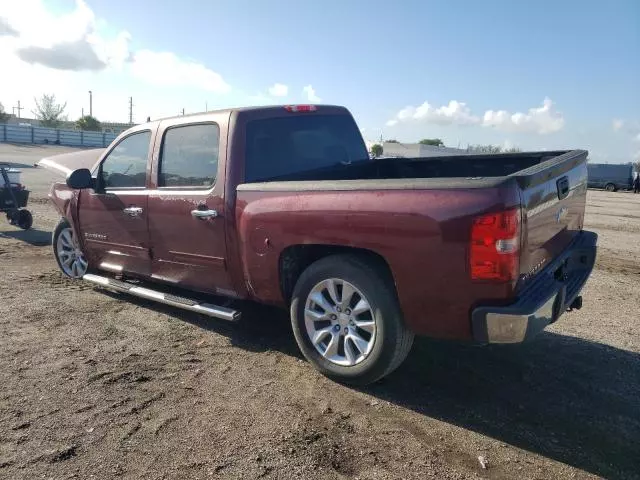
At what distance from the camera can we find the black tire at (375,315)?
A: 10.8 ft

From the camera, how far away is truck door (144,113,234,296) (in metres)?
4.23

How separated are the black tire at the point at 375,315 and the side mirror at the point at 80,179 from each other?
2931 millimetres

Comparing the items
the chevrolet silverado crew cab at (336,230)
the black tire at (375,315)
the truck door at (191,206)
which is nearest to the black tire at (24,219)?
the chevrolet silverado crew cab at (336,230)

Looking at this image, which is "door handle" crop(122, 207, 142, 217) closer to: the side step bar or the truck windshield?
the side step bar

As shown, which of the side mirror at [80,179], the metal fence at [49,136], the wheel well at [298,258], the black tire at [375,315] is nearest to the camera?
the black tire at [375,315]

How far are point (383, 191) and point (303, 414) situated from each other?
1465mm

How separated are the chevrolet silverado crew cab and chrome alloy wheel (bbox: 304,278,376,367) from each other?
10mm

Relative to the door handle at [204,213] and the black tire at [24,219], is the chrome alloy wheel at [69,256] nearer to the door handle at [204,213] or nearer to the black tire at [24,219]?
the door handle at [204,213]

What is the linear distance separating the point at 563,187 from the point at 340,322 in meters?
1.80

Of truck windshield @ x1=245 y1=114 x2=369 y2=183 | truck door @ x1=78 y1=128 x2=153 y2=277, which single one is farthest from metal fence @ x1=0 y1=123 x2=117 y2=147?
truck windshield @ x1=245 y1=114 x2=369 y2=183

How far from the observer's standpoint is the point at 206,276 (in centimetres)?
443

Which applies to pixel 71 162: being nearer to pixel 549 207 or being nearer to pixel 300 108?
pixel 300 108

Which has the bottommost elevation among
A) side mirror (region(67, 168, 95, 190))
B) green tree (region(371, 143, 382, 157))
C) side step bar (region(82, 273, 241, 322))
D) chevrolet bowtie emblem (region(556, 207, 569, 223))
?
side step bar (region(82, 273, 241, 322))

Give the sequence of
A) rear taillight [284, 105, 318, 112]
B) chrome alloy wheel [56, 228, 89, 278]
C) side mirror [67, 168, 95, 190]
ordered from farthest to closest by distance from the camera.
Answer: chrome alloy wheel [56, 228, 89, 278], side mirror [67, 168, 95, 190], rear taillight [284, 105, 318, 112]
